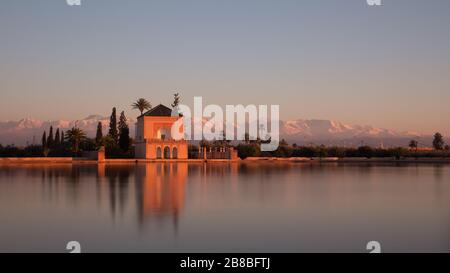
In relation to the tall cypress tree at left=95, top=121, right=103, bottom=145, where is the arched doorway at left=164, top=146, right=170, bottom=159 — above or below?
below

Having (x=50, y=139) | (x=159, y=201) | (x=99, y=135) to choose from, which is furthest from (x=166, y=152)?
(x=159, y=201)

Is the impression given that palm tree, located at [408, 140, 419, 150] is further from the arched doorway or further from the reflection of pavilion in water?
the reflection of pavilion in water

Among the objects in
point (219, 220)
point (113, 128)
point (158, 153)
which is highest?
point (113, 128)

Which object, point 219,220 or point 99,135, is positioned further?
point 99,135

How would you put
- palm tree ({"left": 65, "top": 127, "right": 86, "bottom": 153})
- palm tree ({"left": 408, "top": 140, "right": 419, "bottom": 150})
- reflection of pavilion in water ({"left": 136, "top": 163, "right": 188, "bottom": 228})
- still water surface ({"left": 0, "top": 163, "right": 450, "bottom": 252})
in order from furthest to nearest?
palm tree ({"left": 408, "top": 140, "right": 419, "bottom": 150}) → palm tree ({"left": 65, "top": 127, "right": 86, "bottom": 153}) → reflection of pavilion in water ({"left": 136, "top": 163, "right": 188, "bottom": 228}) → still water surface ({"left": 0, "top": 163, "right": 450, "bottom": 252})

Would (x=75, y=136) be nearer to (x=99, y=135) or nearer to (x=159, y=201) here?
(x=99, y=135)

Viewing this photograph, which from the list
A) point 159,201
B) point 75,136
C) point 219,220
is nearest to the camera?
point 219,220

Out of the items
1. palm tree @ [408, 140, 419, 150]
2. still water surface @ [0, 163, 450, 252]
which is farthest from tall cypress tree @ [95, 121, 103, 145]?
palm tree @ [408, 140, 419, 150]

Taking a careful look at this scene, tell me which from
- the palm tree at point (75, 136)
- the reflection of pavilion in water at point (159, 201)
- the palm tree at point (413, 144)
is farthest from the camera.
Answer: the palm tree at point (413, 144)

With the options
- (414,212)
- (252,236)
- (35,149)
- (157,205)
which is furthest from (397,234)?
(35,149)

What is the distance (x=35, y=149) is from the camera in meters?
46.2

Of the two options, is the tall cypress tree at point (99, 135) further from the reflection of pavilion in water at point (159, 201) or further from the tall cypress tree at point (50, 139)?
the reflection of pavilion in water at point (159, 201)

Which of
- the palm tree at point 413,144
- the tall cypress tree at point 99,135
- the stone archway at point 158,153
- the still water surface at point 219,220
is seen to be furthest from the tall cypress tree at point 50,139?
the palm tree at point 413,144

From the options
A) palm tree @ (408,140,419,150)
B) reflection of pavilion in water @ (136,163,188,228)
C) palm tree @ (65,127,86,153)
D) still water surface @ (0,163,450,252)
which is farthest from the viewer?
palm tree @ (408,140,419,150)
